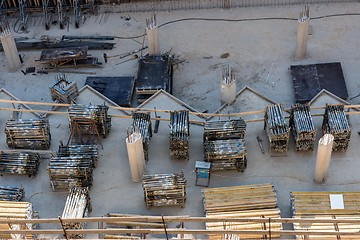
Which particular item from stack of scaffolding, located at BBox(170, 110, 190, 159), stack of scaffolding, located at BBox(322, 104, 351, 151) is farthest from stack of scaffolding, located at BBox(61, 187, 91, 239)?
stack of scaffolding, located at BBox(322, 104, 351, 151)

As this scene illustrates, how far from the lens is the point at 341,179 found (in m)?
34.1

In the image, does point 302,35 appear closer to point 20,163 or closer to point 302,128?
point 302,128

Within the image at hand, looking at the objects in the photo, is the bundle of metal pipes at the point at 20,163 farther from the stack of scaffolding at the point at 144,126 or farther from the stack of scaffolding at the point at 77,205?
the stack of scaffolding at the point at 144,126

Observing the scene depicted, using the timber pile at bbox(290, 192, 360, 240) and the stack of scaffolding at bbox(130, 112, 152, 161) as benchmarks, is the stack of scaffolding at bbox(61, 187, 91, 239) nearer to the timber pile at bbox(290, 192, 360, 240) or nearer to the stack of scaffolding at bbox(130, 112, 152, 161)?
the stack of scaffolding at bbox(130, 112, 152, 161)

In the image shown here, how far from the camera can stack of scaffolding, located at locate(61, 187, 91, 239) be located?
31594mm

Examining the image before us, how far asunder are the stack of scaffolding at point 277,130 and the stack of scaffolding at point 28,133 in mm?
13042

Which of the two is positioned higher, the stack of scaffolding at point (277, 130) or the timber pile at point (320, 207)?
the stack of scaffolding at point (277, 130)

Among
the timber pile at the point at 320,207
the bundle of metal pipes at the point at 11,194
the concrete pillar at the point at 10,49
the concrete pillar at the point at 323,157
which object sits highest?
the concrete pillar at the point at 10,49

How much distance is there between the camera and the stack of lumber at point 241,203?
103 ft

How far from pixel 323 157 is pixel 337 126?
2836mm

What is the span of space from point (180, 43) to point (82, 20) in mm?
8550

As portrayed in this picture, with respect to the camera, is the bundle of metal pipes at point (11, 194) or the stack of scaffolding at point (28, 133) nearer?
the bundle of metal pipes at point (11, 194)

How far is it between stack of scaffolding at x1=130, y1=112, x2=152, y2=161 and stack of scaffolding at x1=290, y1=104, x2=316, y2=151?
330 inches

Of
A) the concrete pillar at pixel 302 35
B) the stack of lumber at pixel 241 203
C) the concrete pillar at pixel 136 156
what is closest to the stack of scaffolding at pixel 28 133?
the concrete pillar at pixel 136 156
